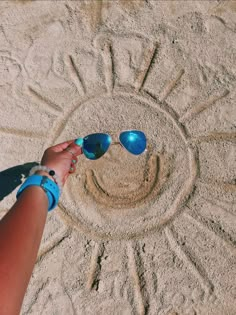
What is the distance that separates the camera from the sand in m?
2.40

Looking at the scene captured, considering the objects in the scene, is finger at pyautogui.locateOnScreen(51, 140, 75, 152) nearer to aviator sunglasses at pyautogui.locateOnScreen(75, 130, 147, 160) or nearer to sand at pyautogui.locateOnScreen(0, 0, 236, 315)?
aviator sunglasses at pyautogui.locateOnScreen(75, 130, 147, 160)

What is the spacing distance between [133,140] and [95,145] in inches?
9.6

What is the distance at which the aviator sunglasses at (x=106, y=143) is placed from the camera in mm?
2366

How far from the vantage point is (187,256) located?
2.43 metres

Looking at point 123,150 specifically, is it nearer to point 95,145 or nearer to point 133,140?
point 133,140

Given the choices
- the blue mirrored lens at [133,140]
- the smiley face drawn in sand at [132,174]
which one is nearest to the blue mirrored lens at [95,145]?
the blue mirrored lens at [133,140]

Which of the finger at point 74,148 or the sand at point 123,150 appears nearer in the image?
the finger at point 74,148

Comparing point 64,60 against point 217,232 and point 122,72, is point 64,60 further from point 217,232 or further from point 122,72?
point 217,232

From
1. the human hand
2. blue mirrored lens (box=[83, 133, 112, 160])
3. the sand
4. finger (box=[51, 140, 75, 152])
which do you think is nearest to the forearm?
the human hand

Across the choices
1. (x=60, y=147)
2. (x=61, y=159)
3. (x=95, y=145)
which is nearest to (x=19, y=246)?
(x=61, y=159)

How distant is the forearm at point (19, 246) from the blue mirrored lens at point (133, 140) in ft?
2.52

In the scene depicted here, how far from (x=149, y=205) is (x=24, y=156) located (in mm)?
739

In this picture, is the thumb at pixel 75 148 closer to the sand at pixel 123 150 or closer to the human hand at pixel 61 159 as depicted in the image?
the human hand at pixel 61 159

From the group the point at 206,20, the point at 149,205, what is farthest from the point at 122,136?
the point at 206,20
